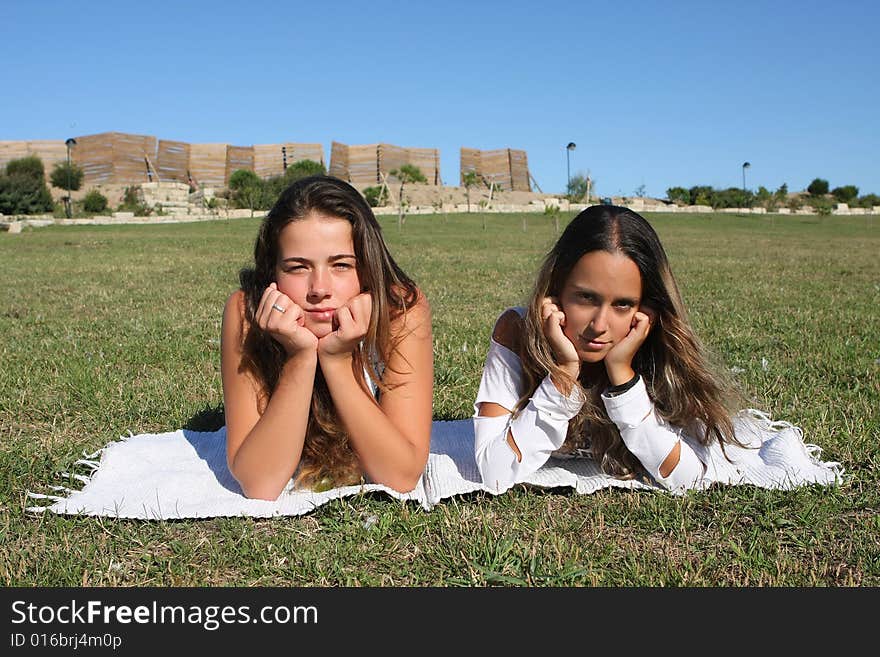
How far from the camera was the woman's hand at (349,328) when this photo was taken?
2793 mm

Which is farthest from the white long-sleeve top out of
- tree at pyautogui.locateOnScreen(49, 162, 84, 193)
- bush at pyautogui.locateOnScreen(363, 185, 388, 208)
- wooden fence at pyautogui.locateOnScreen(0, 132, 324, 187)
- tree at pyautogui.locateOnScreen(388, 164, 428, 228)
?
tree at pyautogui.locateOnScreen(388, 164, 428, 228)

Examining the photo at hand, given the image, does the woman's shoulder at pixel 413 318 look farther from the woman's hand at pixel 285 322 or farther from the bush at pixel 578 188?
the bush at pixel 578 188

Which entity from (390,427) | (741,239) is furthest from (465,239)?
(390,427)

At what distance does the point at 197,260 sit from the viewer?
14414 mm

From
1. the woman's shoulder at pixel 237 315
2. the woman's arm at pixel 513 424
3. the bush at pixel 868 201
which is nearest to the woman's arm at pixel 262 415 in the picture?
the woman's shoulder at pixel 237 315

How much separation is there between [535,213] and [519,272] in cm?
2523

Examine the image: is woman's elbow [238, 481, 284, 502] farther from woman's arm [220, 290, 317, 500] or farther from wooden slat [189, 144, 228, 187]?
wooden slat [189, 144, 228, 187]

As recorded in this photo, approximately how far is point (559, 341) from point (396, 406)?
707mm

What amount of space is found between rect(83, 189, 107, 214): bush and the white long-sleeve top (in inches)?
1457

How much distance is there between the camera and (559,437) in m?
3.06

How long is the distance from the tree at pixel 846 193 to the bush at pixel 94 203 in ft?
179

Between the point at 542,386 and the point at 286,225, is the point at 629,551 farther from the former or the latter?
the point at 286,225

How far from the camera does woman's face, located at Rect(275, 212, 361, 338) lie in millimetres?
2895

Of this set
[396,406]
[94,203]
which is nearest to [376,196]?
[94,203]
